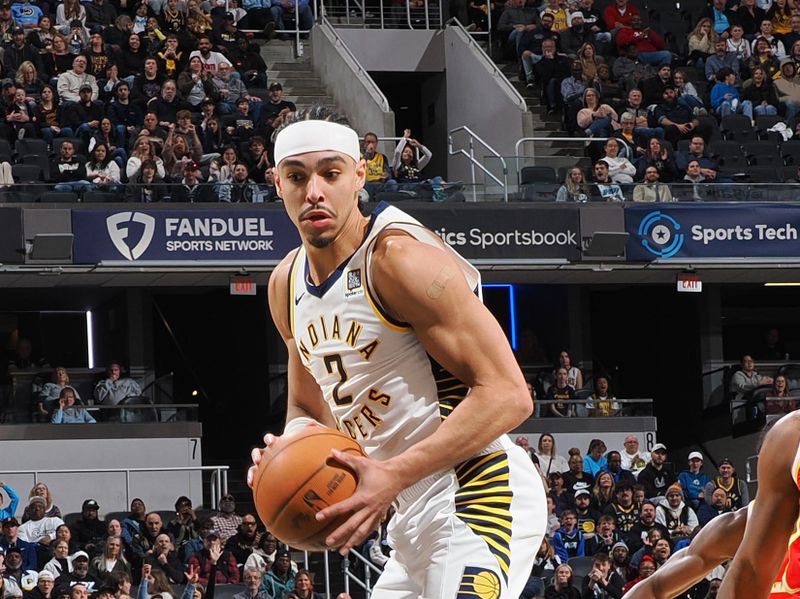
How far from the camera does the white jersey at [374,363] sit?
4.18 metres

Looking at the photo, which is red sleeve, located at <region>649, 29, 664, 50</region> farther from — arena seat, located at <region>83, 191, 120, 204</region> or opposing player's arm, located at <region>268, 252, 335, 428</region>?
opposing player's arm, located at <region>268, 252, 335, 428</region>

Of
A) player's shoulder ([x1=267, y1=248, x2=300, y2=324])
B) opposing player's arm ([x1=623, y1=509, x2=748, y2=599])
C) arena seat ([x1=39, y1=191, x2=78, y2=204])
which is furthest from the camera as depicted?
arena seat ([x1=39, y1=191, x2=78, y2=204])

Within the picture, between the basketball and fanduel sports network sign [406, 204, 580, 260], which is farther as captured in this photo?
fanduel sports network sign [406, 204, 580, 260]

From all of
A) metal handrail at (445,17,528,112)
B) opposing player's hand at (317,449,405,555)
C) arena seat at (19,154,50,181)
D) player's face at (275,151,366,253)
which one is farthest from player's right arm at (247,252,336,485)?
metal handrail at (445,17,528,112)

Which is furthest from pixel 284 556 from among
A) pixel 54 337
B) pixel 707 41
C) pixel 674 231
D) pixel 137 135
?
pixel 707 41

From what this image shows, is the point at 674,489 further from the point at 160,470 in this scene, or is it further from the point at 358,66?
the point at 358,66

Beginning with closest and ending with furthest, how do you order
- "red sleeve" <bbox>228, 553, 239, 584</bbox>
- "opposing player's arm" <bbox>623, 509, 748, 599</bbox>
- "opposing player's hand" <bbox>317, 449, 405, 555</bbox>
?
"opposing player's hand" <bbox>317, 449, 405, 555</bbox> → "opposing player's arm" <bbox>623, 509, 748, 599</bbox> → "red sleeve" <bbox>228, 553, 239, 584</bbox>

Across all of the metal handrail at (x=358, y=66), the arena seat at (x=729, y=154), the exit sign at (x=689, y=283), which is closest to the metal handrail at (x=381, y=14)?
the metal handrail at (x=358, y=66)

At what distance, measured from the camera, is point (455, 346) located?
4.05 meters

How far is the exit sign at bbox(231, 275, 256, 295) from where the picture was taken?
18.7m

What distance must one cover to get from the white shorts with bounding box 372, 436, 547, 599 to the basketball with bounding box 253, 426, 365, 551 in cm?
37

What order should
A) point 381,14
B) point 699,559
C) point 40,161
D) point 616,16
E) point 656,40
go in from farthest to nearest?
point 381,14 < point 616,16 < point 656,40 < point 40,161 < point 699,559

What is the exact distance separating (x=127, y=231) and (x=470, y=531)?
45.9 feet

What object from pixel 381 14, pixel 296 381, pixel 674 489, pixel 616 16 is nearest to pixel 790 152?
pixel 616 16
